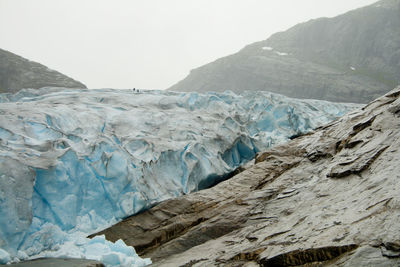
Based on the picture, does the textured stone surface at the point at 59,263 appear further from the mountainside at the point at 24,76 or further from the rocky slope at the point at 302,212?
the mountainside at the point at 24,76

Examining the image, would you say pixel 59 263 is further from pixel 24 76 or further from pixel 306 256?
pixel 24 76

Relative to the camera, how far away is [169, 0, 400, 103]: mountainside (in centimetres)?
4156

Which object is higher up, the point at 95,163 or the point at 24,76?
the point at 24,76

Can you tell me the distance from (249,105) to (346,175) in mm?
14579

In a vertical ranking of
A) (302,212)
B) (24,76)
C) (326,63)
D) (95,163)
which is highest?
(326,63)

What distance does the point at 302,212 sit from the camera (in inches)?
259

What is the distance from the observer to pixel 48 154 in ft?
28.6

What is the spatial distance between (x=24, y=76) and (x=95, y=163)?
19016 mm

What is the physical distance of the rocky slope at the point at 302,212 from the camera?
461 cm

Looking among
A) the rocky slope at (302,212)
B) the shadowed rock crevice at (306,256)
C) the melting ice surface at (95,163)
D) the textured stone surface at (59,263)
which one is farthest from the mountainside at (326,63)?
the textured stone surface at (59,263)

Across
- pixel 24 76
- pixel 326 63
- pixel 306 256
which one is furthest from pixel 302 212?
pixel 326 63

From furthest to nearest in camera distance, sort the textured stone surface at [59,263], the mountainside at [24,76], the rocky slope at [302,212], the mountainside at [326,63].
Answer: the mountainside at [326,63], the mountainside at [24,76], the textured stone surface at [59,263], the rocky slope at [302,212]

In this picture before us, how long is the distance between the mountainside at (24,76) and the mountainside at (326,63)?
24051 mm

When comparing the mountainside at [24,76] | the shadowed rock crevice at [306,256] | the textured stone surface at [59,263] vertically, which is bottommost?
the textured stone surface at [59,263]
